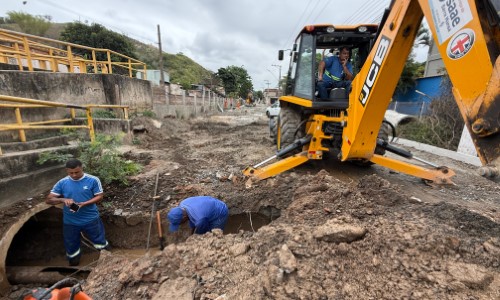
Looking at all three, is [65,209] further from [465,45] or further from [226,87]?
[226,87]

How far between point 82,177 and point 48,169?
3.84 feet

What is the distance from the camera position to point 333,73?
464 cm

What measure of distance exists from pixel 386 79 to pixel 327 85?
1.85m

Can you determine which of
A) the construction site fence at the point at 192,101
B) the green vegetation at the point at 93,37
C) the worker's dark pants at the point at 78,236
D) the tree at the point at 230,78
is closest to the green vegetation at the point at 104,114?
the worker's dark pants at the point at 78,236

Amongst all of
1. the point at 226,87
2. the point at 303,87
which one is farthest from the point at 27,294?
the point at 226,87

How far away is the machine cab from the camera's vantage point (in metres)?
4.47

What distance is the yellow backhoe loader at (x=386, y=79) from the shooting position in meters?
1.52

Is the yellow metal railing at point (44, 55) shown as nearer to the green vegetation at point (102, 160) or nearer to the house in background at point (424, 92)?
the green vegetation at point (102, 160)

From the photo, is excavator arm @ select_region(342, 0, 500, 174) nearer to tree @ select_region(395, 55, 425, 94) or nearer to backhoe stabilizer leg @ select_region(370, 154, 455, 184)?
backhoe stabilizer leg @ select_region(370, 154, 455, 184)

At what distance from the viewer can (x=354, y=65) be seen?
5137 mm

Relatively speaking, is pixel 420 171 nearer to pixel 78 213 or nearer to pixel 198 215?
pixel 198 215

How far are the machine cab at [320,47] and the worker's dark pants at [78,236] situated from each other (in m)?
3.87

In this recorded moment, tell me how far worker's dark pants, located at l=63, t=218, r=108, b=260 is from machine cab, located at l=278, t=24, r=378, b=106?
3867 millimetres

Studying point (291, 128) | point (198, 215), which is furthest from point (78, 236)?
point (291, 128)
